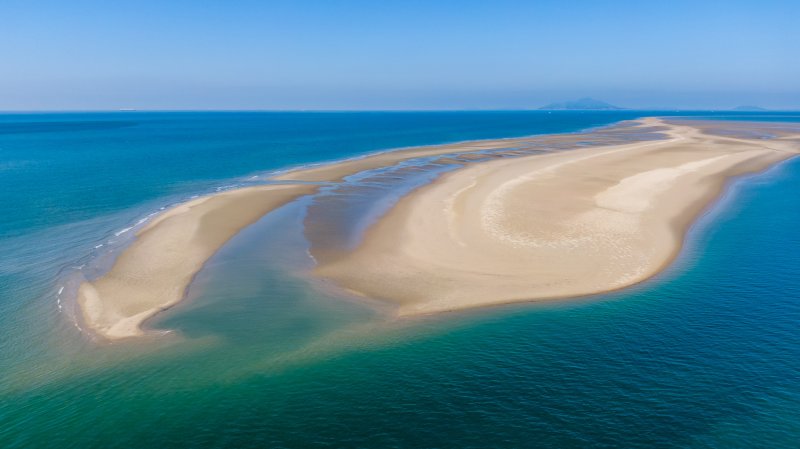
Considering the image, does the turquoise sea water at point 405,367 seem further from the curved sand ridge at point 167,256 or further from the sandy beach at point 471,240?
the sandy beach at point 471,240

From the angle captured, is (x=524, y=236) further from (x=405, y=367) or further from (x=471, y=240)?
(x=405, y=367)

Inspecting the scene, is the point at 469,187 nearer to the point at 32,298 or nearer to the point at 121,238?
the point at 121,238

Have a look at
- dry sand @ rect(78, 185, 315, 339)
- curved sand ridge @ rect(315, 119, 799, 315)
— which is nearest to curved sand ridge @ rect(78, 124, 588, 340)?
dry sand @ rect(78, 185, 315, 339)

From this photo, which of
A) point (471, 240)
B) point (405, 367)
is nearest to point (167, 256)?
point (471, 240)

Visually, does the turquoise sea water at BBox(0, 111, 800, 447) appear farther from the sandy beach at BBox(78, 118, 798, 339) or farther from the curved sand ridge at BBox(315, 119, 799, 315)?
the curved sand ridge at BBox(315, 119, 799, 315)

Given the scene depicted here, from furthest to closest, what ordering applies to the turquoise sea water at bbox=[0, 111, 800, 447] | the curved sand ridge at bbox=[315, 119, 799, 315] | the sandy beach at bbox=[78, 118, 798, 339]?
the curved sand ridge at bbox=[315, 119, 799, 315] → the sandy beach at bbox=[78, 118, 798, 339] → the turquoise sea water at bbox=[0, 111, 800, 447]

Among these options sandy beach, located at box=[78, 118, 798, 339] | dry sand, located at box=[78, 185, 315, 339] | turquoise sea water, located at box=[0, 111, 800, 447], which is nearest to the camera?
turquoise sea water, located at box=[0, 111, 800, 447]
